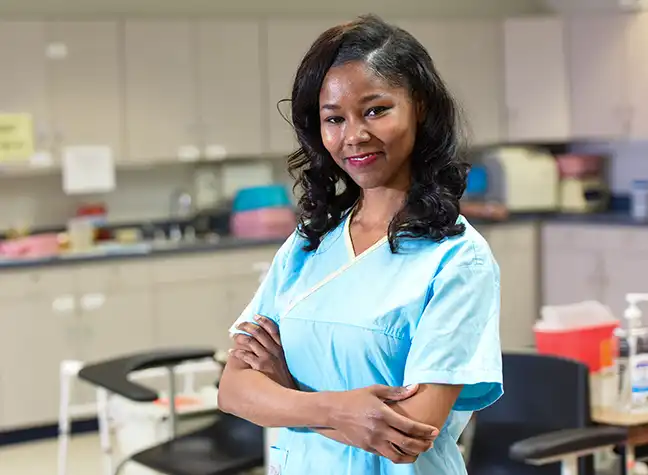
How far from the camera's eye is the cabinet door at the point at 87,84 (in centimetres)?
569

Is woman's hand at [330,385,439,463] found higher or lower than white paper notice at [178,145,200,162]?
lower

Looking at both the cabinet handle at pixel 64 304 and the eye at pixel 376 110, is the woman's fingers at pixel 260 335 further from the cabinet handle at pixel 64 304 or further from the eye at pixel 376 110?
the cabinet handle at pixel 64 304

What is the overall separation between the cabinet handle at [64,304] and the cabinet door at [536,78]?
2.84m

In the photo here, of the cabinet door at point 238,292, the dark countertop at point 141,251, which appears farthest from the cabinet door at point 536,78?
the cabinet door at point 238,292

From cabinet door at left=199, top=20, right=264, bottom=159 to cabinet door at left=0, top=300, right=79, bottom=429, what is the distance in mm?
1231

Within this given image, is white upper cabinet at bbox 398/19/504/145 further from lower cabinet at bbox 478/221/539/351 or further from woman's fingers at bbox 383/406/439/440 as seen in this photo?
woman's fingers at bbox 383/406/439/440

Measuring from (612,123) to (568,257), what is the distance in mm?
804

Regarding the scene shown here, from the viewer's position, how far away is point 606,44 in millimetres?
6547

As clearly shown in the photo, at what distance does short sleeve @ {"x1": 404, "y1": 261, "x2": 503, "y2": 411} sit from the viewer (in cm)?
147

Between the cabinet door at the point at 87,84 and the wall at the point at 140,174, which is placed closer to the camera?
the cabinet door at the point at 87,84

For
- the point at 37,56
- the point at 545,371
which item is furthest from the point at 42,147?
the point at 545,371

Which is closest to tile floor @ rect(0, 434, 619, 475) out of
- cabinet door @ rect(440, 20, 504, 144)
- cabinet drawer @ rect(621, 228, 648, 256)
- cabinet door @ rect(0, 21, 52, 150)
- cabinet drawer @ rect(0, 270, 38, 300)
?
cabinet drawer @ rect(0, 270, 38, 300)

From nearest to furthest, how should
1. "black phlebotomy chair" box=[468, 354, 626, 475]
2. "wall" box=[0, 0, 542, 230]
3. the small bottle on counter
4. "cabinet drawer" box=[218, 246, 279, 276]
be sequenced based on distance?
"black phlebotomy chair" box=[468, 354, 626, 475] < "cabinet drawer" box=[218, 246, 279, 276] < "wall" box=[0, 0, 542, 230] < the small bottle on counter

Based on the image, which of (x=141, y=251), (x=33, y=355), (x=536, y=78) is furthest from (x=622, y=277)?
(x=33, y=355)
